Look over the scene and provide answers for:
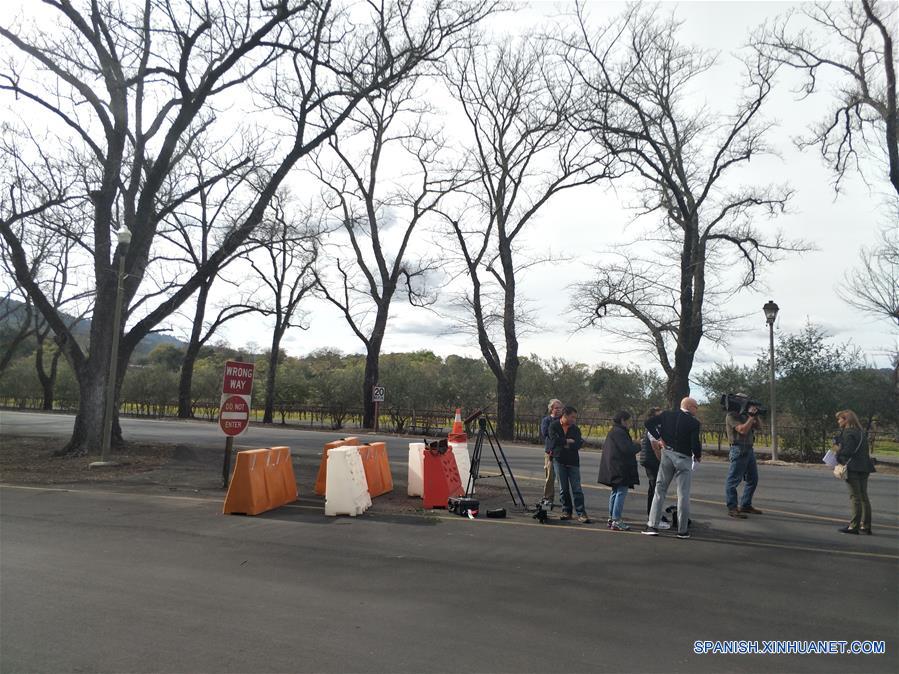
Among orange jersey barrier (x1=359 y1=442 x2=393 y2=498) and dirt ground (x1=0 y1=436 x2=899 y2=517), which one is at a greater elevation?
orange jersey barrier (x1=359 y1=442 x2=393 y2=498)

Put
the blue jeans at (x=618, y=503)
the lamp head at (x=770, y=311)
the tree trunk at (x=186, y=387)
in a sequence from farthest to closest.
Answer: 1. the tree trunk at (x=186, y=387)
2. the lamp head at (x=770, y=311)
3. the blue jeans at (x=618, y=503)

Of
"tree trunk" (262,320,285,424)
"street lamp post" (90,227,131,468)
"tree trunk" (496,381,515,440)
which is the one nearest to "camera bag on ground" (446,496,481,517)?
"street lamp post" (90,227,131,468)

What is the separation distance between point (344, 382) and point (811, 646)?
3774 centimetres

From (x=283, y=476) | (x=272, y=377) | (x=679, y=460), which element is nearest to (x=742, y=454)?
(x=679, y=460)

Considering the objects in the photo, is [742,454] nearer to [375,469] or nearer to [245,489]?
[375,469]

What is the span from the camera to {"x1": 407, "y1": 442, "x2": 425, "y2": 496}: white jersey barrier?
12.0 m

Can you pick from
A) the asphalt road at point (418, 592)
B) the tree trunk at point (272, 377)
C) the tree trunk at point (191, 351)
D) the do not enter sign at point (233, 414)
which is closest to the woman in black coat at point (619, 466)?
the asphalt road at point (418, 592)

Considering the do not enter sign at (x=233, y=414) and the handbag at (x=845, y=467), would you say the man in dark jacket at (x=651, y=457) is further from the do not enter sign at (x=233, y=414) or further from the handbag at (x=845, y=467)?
the do not enter sign at (x=233, y=414)

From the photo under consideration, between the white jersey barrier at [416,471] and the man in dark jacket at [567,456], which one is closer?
the man in dark jacket at [567,456]

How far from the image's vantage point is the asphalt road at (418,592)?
15.9ft

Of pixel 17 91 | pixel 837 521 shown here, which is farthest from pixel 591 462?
pixel 17 91

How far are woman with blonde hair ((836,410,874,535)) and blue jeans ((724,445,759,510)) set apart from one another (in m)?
1.25

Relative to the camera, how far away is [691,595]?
639 cm

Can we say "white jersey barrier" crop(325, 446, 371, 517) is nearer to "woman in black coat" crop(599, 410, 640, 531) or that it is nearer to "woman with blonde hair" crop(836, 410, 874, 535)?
"woman in black coat" crop(599, 410, 640, 531)
